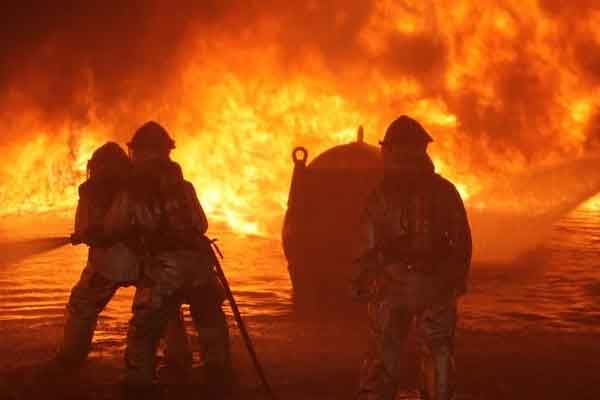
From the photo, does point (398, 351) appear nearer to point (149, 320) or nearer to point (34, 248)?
point (149, 320)

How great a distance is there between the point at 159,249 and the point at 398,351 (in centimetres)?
187

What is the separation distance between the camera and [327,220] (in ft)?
27.2

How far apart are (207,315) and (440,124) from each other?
990 centimetres

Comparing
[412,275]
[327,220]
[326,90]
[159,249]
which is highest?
[326,90]

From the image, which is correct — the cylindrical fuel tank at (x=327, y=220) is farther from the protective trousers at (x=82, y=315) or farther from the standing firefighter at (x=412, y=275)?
the standing firefighter at (x=412, y=275)

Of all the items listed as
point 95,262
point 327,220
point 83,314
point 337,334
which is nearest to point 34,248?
point 95,262

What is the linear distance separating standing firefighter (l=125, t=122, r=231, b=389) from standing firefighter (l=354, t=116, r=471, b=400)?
4.30 feet

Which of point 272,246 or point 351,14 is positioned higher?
point 351,14

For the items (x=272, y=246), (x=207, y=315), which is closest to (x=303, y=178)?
(x=207, y=315)

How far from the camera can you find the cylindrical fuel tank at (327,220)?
823cm

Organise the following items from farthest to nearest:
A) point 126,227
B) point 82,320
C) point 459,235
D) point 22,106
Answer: point 22,106 → point 82,320 → point 126,227 → point 459,235

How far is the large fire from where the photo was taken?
13766 mm

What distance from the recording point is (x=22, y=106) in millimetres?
15508

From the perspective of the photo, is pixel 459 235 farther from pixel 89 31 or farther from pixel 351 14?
pixel 89 31
